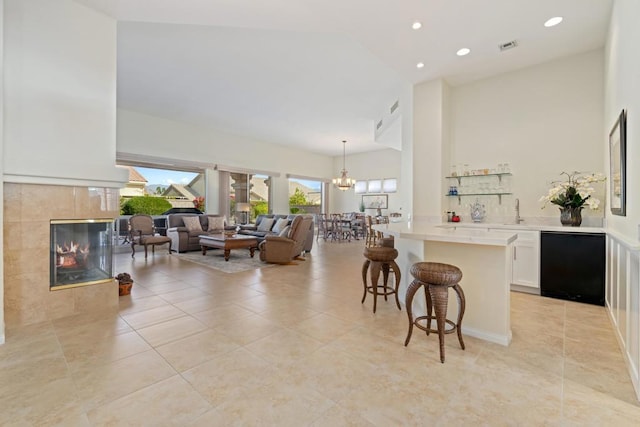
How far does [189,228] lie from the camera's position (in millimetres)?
7184

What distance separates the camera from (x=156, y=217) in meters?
7.87

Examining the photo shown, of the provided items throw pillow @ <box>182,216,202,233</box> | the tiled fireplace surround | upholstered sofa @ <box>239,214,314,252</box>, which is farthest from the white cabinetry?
throw pillow @ <box>182,216,202,233</box>

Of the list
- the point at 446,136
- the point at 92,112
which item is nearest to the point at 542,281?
the point at 446,136

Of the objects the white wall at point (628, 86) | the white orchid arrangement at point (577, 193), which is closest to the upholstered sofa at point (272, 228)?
the white orchid arrangement at point (577, 193)

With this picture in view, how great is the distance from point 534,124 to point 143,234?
309 inches

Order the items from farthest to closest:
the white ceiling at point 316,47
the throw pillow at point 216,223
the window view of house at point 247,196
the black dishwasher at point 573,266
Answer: the window view of house at point 247,196 < the throw pillow at point 216,223 < the black dishwasher at point 573,266 < the white ceiling at point 316,47

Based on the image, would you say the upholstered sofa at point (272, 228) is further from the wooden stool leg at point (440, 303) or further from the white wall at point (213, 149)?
the wooden stool leg at point (440, 303)

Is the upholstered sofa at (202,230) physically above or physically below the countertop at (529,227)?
below

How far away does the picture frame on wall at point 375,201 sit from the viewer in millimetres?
10930

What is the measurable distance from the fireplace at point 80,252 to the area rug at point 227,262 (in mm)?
2033

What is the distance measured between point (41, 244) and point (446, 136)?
5202mm

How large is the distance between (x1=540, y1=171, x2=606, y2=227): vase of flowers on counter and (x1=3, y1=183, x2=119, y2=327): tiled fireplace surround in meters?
5.44

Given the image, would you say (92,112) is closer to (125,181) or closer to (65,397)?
(125,181)

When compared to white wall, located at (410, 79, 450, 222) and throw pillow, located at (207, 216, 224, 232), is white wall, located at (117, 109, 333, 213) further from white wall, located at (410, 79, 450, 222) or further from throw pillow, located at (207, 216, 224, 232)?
white wall, located at (410, 79, 450, 222)
